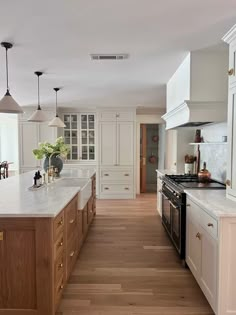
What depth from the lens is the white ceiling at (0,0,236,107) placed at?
6.76 ft

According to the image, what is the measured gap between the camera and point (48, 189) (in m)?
3.17

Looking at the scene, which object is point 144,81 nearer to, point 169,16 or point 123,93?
point 123,93

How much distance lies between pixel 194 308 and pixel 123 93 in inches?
164

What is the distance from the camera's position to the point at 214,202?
2393 millimetres

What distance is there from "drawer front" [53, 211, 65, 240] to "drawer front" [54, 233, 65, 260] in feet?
0.14

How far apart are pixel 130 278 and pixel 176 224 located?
86cm

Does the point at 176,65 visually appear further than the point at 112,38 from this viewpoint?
Yes

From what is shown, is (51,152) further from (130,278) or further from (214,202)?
(214,202)

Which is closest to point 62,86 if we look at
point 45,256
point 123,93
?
point 123,93

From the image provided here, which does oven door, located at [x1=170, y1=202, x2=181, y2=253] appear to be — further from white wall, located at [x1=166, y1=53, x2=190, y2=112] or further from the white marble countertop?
white wall, located at [x1=166, y1=53, x2=190, y2=112]

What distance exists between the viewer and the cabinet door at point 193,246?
2545mm

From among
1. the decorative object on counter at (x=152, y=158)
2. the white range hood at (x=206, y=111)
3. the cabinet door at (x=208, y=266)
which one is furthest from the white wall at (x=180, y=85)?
the decorative object on counter at (x=152, y=158)

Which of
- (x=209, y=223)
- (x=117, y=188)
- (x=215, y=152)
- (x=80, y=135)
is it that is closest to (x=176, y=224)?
(x=209, y=223)

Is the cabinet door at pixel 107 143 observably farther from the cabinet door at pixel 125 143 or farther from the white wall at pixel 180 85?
the white wall at pixel 180 85
